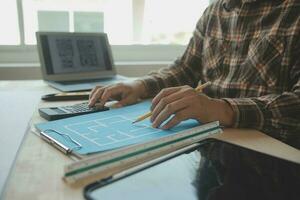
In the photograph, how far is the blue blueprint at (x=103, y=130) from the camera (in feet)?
2.31

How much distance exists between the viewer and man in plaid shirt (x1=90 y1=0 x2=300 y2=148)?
85 centimetres

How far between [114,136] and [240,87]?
509 mm

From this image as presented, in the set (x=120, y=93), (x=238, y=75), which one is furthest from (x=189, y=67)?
(x=120, y=93)

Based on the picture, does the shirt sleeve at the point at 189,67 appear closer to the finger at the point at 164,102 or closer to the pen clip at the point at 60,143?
the finger at the point at 164,102

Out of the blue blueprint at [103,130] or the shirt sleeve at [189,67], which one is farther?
the shirt sleeve at [189,67]

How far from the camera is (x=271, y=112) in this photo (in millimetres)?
910

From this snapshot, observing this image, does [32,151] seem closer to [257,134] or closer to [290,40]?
[257,134]

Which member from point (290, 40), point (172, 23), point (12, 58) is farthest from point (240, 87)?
point (12, 58)

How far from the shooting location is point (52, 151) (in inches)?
27.4

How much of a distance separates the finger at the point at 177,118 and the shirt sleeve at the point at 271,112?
0.42 ft

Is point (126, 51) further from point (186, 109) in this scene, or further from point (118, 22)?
point (186, 109)

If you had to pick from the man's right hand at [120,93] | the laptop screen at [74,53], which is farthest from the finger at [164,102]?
the laptop screen at [74,53]

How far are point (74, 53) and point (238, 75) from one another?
2.30 ft

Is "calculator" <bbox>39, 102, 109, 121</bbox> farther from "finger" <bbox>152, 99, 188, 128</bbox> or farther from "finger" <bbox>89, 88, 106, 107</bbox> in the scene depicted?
"finger" <bbox>152, 99, 188, 128</bbox>
